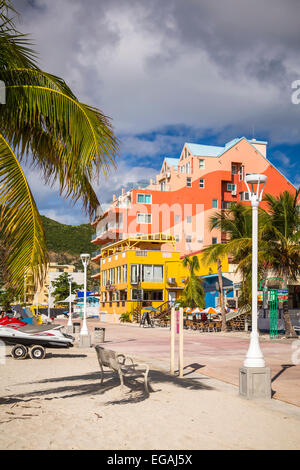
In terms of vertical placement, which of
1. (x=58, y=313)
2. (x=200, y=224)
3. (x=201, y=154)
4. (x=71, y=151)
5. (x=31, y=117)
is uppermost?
(x=201, y=154)

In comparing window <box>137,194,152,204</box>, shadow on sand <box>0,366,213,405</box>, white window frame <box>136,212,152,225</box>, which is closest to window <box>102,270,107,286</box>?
white window frame <box>136,212,152,225</box>

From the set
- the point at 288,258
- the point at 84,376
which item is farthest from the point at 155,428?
the point at 288,258

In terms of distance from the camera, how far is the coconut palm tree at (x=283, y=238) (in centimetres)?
2455

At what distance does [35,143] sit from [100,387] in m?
5.05

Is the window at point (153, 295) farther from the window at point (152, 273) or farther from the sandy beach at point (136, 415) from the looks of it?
the sandy beach at point (136, 415)

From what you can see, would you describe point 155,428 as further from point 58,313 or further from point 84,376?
point 58,313

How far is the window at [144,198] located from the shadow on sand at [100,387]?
153 ft

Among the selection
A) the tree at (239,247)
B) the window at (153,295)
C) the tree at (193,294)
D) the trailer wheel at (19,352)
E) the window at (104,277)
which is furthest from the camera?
the window at (104,277)

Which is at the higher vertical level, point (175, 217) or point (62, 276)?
point (175, 217)

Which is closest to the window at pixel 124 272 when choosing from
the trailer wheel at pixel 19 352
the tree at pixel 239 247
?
the tree at pixel 239 247

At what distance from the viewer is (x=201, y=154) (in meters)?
62.2
